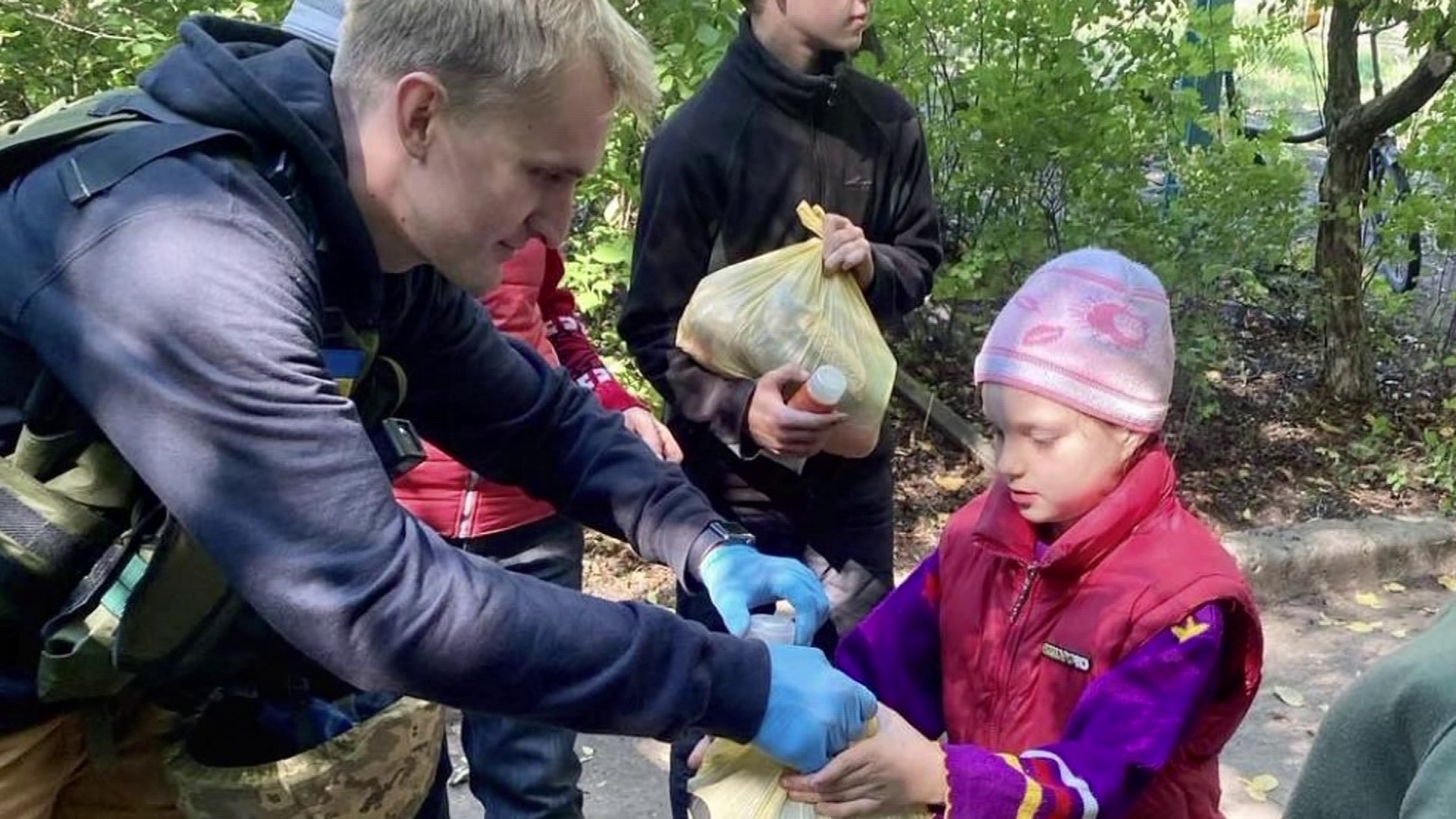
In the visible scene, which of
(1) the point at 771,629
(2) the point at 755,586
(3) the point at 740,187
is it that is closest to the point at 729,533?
(2) the point at 755,586

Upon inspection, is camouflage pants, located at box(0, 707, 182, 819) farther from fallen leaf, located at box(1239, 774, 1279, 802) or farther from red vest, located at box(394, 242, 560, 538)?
fallen leaf, located at box(1239, 774, 1279, 802)

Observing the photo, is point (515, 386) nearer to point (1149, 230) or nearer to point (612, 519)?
point (612, 519)

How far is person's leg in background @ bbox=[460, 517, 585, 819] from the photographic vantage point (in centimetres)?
303

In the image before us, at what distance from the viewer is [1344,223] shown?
239 inches

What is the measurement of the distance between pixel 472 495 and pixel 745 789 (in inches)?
45.2

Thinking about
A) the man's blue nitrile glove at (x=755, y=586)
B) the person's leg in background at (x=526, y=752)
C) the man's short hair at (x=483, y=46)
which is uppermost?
the man's short hair at (x=483, y=46)

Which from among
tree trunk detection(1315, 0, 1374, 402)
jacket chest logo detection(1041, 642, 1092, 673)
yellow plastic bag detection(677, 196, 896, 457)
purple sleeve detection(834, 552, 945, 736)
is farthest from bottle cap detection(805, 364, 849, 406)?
tree trunk detection(1315, 0, 1374, 402)

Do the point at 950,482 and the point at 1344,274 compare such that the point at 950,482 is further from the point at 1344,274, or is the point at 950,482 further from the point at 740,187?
the point at 740,187

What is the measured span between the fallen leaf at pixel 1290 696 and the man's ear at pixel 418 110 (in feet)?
11.4

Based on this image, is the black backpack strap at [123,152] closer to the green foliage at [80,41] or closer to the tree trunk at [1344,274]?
the green foliage at [80,41]

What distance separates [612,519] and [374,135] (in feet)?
2.40

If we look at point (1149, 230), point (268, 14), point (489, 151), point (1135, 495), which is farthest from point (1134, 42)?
point (489, 151)

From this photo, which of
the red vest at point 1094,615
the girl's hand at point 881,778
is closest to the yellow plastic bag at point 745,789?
the girl's hand at point 881,778

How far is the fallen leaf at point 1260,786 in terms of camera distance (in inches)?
155
